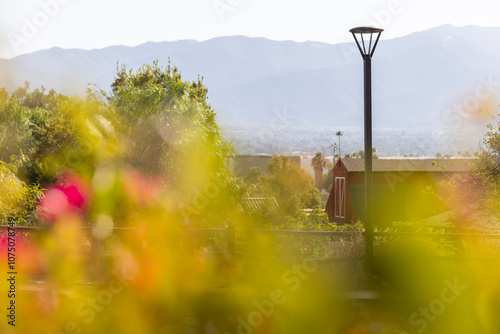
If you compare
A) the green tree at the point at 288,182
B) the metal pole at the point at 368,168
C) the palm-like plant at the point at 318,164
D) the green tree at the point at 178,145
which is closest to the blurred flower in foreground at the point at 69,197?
the green tree at the point at 178,145

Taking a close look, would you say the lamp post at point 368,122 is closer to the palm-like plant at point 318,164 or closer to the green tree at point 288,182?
the green tree at point 288,182

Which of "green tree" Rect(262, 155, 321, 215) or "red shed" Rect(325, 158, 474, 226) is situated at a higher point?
"red shed" Rect(325, 158, 474, 226)

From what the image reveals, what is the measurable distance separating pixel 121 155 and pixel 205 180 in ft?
17.4

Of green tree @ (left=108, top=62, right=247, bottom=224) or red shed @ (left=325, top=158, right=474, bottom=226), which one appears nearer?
green tree @ (left=108, top=62, right=247, bottom=224)

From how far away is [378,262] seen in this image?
16.8 m

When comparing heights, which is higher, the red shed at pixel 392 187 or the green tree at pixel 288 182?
the red shed at pixel 392 187

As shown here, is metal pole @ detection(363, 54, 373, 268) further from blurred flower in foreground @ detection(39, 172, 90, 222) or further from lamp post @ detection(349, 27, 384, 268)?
blurred flower in foreground @ detection(39, 172, 90, 222)

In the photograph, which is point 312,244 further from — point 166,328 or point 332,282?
point 166,328

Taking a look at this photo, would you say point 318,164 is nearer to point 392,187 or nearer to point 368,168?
point 392,187

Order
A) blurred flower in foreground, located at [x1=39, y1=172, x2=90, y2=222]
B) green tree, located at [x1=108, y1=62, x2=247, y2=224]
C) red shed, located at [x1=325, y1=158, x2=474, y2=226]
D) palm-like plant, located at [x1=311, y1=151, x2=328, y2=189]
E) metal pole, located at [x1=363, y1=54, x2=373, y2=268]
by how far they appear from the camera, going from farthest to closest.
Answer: palm-like plant, located at [x1=311, y1=151, x2=328, y2=189] → red shed, located at [x1=325, y1=158, x2=474, y2=226] → green tree, located at [x1=108, y1=62, x2=247, y2=224] → blurred flower in foreground, located at [x1=39, y1=172, x2=90, y2=222] → metal pole, located at [x1=363, y1=54, x2=373, y2=268]

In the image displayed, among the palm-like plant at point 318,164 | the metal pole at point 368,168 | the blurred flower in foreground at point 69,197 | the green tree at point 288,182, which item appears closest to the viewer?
the metal pole at point 368,168

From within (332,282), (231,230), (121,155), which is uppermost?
(121,155)

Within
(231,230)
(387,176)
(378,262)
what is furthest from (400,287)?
(387,176)

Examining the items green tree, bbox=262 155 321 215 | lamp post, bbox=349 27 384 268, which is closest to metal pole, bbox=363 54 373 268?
lamp post, bbox=349 27 384 268
